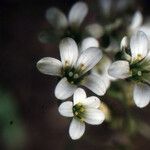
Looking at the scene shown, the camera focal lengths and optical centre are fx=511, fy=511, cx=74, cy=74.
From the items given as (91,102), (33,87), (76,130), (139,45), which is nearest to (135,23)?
(139,45)

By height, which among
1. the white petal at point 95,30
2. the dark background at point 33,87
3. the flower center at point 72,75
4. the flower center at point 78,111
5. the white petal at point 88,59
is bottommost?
the dark background at point 33,87

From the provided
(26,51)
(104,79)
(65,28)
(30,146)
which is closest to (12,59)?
(26,51)

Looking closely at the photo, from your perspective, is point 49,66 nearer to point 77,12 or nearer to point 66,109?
point 66,109

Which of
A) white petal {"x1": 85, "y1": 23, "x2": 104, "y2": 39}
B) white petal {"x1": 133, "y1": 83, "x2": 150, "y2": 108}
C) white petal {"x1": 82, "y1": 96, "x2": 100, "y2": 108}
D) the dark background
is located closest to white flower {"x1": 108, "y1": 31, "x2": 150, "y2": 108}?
white petal {"x1": 133, "y1": 83, "x2": 150, "y2": 108}

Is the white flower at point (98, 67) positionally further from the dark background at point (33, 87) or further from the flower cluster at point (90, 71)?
the dark background at point (33, 87)

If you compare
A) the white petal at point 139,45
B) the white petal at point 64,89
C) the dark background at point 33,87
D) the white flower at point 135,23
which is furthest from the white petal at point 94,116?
the dark background at point 33,87

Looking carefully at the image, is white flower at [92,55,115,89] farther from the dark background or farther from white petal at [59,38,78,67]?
the dark background
